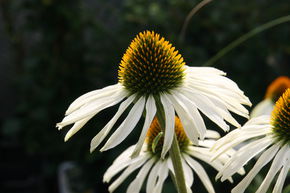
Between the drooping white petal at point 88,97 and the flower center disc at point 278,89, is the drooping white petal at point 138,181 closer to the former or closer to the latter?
the drooping white petal at point 88,97

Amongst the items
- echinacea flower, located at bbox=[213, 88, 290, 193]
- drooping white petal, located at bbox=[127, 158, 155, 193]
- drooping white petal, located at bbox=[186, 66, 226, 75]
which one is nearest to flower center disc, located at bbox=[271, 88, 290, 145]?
echinacea flower, located at bbox=[213, 88, 290, 193]

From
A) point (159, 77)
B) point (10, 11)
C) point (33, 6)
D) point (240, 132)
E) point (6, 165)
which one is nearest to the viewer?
point (240, 132)

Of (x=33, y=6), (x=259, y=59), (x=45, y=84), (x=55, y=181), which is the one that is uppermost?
(x=33, y=6)

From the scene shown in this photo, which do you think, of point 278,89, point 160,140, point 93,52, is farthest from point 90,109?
point 93,52

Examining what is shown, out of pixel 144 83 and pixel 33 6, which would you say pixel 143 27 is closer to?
pixel 33 6

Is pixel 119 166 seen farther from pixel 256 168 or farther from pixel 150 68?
pixel 256 168

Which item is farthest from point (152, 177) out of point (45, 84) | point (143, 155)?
point (45, 84)

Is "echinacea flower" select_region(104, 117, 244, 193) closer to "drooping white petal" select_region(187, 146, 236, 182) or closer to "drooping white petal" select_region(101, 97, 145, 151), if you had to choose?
"drooping white petal" select_region(187, 146, 236, 182)

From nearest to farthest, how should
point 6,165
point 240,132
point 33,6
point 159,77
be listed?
point 240,132
point 159,77
point 33,6
point 6,165
